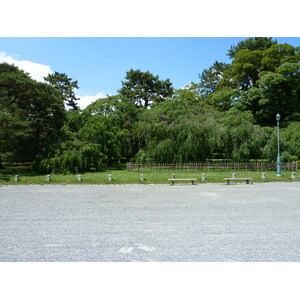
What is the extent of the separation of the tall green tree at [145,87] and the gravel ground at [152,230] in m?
30.1

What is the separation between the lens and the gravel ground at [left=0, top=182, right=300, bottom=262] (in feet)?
13.3

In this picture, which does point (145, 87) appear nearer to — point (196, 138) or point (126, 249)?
point (196, 138)

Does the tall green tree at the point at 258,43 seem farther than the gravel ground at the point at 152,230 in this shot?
Yes

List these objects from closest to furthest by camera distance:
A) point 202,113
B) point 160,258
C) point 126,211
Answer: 1. point 160,258
2. point 126,211
3. point 202,113

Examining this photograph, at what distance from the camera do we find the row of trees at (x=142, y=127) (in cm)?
1903

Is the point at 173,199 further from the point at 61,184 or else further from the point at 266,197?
the point at 61,184

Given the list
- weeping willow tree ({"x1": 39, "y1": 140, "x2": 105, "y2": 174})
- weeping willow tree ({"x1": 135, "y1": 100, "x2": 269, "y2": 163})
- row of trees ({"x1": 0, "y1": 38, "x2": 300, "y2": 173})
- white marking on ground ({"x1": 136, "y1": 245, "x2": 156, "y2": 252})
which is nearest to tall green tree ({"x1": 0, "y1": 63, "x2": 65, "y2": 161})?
row of trees ({"x1": 0, "y1": 38, "x2": 300, "y2": 173})

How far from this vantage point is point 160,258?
12.8ft

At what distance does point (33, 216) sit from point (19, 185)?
27.0 feet

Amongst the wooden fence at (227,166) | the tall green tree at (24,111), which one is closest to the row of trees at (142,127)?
the tall green tree at (24,111)

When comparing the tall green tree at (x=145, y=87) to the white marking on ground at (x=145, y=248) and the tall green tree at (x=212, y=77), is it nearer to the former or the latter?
the tall green tree at (x=212, y=77)

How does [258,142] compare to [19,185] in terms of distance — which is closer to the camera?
[19,185]

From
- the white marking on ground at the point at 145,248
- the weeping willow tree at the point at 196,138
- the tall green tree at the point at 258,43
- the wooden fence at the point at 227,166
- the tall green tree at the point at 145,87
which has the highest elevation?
the tall green tree at the point at 258,43

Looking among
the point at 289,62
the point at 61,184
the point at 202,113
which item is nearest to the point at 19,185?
the point at 61,184
